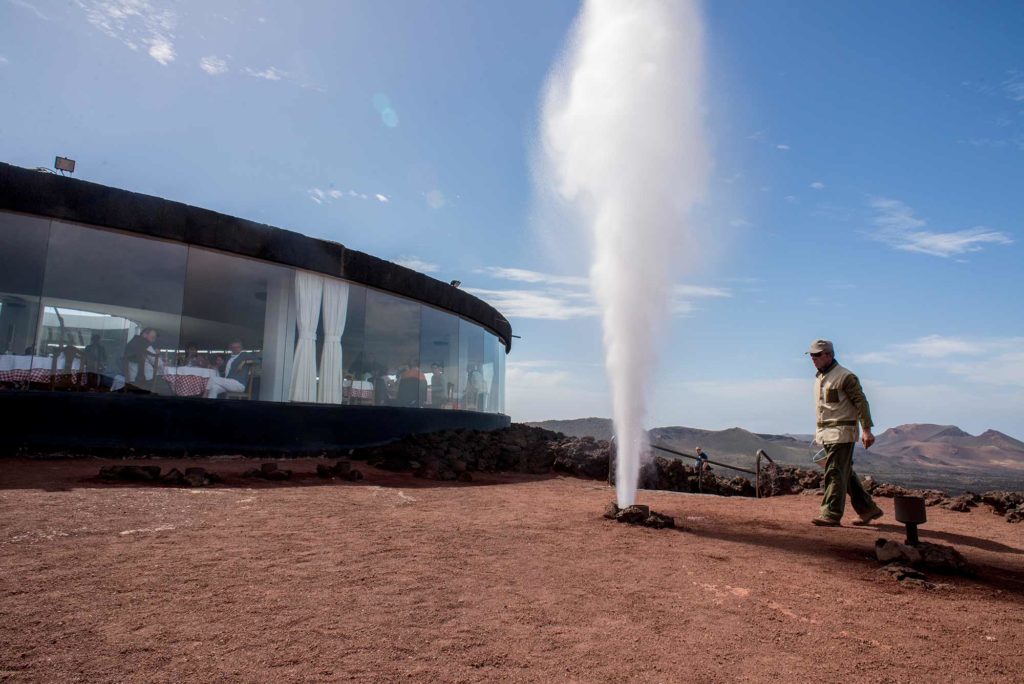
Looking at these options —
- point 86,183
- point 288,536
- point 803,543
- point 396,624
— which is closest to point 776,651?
point 396,624

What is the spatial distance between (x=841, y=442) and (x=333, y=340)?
10.3 metres

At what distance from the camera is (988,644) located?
3.19m

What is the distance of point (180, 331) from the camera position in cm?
1125

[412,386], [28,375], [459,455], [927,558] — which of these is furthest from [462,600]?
[412,386]

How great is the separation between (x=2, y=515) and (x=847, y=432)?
27.7 ft

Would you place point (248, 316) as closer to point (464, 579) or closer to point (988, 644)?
point (464, 579)

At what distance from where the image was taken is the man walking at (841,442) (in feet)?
22.6

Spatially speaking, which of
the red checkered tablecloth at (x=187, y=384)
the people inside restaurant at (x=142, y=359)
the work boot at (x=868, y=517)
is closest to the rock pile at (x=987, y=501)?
the work boot at (x=868, y=517)

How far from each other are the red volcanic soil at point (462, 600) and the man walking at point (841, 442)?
1.32 ft

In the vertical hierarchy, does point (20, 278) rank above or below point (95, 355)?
above

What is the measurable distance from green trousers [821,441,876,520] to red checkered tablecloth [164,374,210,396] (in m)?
10.4

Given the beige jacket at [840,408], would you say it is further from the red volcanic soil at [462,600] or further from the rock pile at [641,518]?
the rock pile at [641,518]

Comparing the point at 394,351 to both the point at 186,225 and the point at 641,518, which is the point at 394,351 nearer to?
the point at 186,225

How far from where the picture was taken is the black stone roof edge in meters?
9.98
